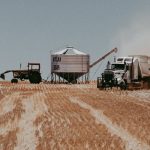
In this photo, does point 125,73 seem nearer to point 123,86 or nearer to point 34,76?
point 123,86

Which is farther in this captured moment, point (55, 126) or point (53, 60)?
point (53, 60)

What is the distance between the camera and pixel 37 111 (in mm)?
29922

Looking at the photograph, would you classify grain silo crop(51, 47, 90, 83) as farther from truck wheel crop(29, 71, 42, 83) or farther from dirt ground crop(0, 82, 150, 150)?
dirt ground crop(0, 82, 150, 150)

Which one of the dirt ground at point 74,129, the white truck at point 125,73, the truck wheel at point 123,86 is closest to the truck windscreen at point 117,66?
the white truck at point 125,73

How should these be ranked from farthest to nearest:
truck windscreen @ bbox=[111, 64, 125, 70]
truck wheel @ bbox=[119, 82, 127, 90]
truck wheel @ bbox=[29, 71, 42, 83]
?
truck wheel @ bbox=[29, 71, 42, 83] → truck windscreen @ bbox=[111, 64, 125, 70] → truck wheel @ bbox=[119, 82, 127, 90]

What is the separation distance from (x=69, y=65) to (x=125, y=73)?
1058 inches

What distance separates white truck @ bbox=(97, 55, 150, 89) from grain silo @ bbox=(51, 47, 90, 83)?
915 inches

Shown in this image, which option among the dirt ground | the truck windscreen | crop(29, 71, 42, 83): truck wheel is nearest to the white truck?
the truck windscreen

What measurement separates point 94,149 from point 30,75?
197 feet

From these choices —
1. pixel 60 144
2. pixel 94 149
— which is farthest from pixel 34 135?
pixel 94 149

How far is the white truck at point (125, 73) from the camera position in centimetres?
5612

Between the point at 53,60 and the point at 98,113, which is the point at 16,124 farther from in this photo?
the point at 53,60

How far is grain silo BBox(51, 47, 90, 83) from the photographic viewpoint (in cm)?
8256

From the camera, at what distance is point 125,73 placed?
56531mm
